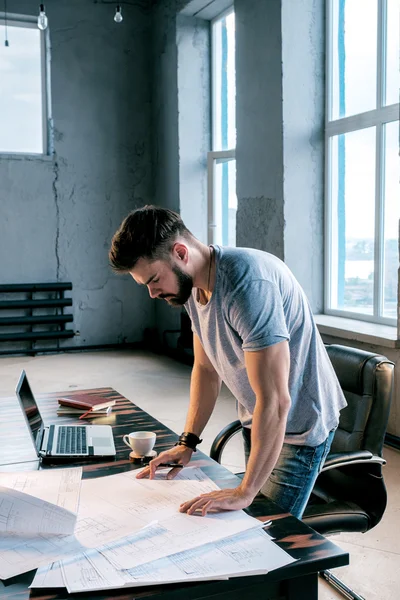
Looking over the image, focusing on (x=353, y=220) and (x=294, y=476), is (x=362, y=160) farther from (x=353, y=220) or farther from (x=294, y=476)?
(x=294, y=476)

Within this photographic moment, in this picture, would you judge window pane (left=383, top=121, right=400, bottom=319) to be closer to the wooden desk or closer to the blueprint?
the wooden desk

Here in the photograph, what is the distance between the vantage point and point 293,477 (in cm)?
164

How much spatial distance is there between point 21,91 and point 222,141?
7.77 feet

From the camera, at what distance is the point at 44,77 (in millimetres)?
6988

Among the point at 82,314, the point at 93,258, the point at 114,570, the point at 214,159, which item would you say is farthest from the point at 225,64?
the point at 114,570

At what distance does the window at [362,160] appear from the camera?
408cm

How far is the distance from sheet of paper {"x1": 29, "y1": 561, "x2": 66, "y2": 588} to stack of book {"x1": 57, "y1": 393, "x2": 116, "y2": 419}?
94 centimetres

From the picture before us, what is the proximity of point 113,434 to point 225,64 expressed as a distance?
5.40 m

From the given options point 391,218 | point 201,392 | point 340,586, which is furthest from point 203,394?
point 391,218

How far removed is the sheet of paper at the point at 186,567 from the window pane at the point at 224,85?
18.1 ft

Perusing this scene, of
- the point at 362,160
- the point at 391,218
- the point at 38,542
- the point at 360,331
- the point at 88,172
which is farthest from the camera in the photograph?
the point at 88,172

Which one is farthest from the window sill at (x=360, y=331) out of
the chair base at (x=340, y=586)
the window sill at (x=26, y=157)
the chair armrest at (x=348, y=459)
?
the window sill at (x=26, y=157)

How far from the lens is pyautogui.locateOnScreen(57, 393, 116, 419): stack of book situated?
6.70ft

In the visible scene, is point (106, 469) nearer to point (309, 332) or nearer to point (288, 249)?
point (309, 332)
